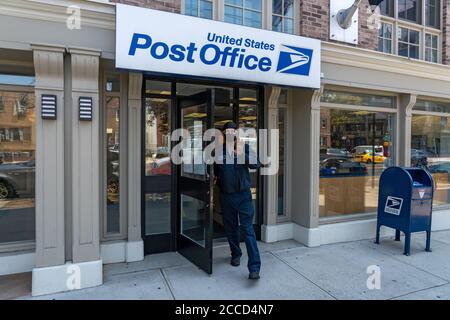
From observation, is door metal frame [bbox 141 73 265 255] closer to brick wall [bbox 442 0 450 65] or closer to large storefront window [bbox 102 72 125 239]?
large storefront window [bbox 102 72 125 239]

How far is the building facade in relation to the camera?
11.8 feet

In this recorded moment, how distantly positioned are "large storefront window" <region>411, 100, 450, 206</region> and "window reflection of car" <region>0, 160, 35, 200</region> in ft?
21.8

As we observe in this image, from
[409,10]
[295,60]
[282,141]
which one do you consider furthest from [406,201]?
[409,10]

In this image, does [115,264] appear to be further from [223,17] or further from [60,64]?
[223,17]

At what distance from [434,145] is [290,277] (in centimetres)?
502

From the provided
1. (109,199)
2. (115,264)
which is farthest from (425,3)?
(115,264)

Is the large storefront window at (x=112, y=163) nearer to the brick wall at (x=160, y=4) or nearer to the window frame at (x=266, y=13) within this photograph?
the brick wall at (x=160, y=4)

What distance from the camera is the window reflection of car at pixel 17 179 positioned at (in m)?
4.05

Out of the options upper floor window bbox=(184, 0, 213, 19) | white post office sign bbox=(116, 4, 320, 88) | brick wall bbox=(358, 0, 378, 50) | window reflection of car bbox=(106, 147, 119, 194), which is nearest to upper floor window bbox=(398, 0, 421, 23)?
brick wall bbox=(358, 0, 378, 50)

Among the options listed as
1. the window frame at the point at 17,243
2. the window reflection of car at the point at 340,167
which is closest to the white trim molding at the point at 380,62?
the window reflection of car at the point at 340,167

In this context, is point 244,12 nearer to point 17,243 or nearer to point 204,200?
point 204,200

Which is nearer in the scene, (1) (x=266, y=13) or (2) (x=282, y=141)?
(1) (x=266, y=13)

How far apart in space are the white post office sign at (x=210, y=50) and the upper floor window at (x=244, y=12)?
76cm

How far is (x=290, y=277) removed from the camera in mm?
4082
